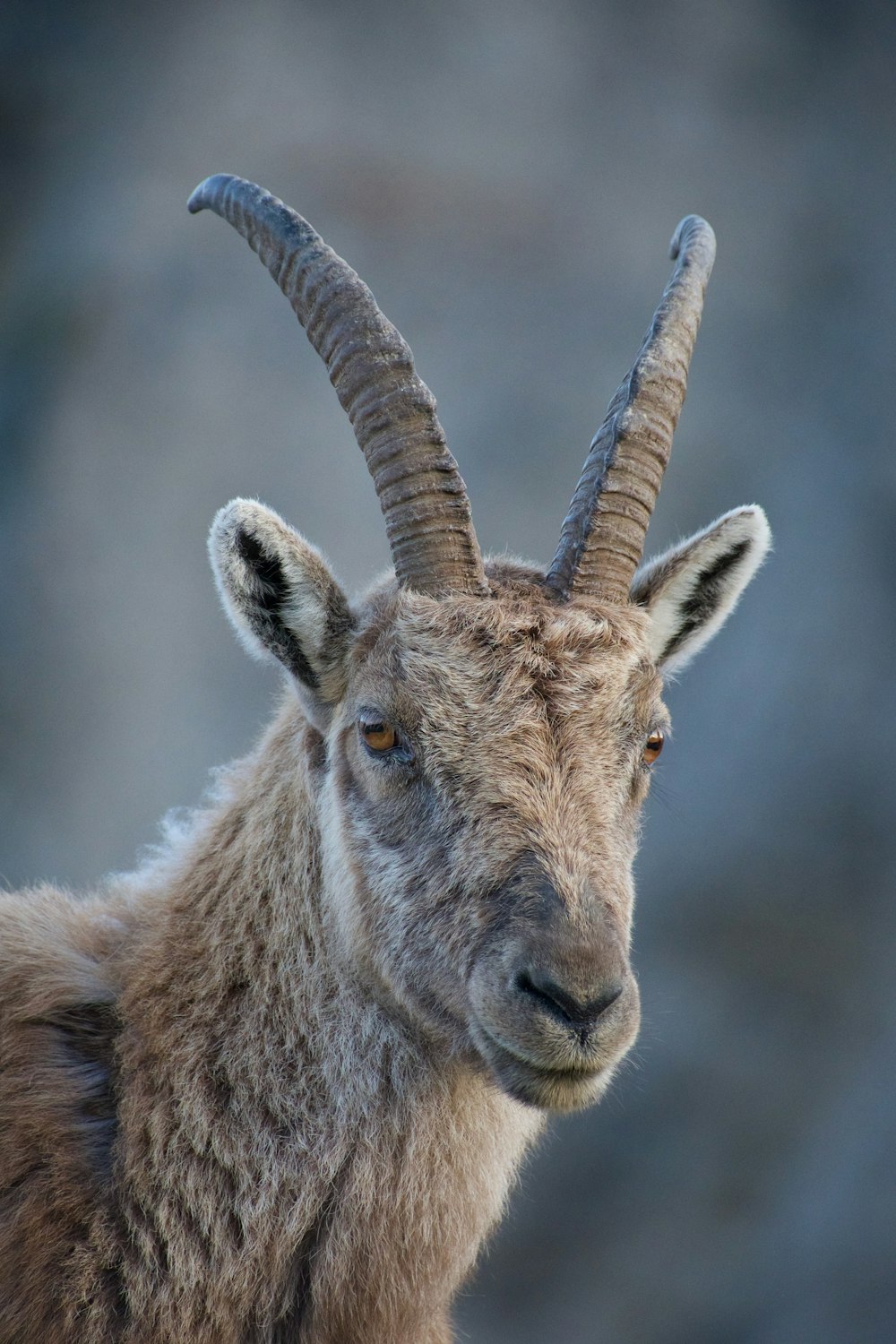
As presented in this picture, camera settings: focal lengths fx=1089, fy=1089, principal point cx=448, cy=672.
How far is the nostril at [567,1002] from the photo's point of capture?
8.57ft

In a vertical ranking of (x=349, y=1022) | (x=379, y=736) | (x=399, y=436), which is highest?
(x=399, y=436)

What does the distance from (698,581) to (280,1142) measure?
7.61 feet

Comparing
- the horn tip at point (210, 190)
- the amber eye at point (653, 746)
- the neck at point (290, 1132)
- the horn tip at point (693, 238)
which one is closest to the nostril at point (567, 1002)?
the neck at point (290, 1132)

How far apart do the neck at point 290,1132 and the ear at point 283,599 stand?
16.2 inches

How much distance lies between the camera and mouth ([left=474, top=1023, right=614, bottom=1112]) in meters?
2.72

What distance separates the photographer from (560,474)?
352 inches

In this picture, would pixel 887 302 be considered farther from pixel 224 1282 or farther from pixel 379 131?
pixel 224 1282

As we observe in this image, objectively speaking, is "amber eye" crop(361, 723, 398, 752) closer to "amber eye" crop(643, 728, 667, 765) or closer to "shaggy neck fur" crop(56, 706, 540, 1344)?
"shaggy neck fur" crop(56, 706, 540, 1344)

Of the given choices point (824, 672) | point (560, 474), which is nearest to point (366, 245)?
point (560, 474)

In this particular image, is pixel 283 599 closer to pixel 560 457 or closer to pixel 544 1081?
pixel 544 1081

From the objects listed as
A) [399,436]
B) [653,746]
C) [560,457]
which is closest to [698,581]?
[653,746]

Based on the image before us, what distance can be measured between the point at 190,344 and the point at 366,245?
5.71ft

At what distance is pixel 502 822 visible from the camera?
2.91m

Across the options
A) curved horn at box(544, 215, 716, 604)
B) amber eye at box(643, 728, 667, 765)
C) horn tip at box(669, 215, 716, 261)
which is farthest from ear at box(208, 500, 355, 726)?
horn tip at box(669, 215, 716, 261)
